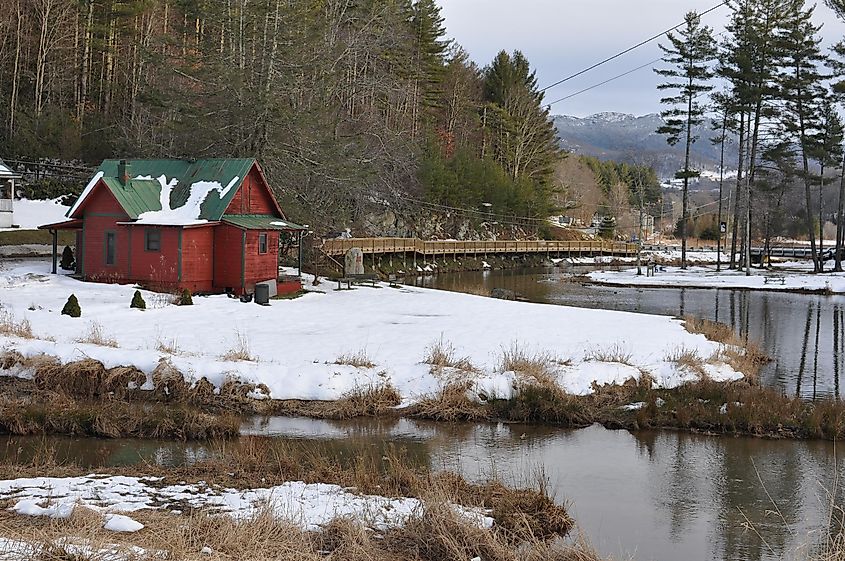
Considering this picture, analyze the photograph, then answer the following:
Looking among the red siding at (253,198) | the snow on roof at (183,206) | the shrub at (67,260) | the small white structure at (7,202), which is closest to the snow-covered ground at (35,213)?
the small white structure at (7,202)

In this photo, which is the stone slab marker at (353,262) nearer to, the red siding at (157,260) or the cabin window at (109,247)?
the red siding at (157,260)

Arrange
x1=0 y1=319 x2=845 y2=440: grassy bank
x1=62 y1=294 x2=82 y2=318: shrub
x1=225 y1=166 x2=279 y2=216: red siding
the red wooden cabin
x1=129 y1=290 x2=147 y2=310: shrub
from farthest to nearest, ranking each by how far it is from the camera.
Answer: x1=225 y1=166 x2=279 y2=216: red siding < the red wooden cabin < x1=129 y1=290 x2=147 y2=310: shrub < x1=62 y1=294 x2=82 y2=318: shrub < x1=0 y1=319 x2=845 y2=440: grassy bank

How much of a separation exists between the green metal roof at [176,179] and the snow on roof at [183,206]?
0.09 meters

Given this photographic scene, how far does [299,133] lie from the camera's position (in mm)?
32344

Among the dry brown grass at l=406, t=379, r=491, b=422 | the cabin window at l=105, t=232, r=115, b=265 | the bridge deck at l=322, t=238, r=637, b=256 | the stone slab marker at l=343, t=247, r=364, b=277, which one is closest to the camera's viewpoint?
the dry brown grass at l=406, t=379, r=491, b=422

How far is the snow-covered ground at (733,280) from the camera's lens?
39.8 meters

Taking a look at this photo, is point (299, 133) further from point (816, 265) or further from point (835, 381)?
point (816, 265)

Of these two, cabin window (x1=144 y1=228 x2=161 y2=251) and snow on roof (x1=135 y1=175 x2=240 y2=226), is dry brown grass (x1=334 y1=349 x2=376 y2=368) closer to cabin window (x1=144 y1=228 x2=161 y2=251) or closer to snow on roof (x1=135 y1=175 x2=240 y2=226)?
snow on roof (x1=135 y1=175 x2=240 y2=226)

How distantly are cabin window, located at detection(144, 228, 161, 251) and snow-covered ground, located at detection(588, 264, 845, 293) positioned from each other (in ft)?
81.7

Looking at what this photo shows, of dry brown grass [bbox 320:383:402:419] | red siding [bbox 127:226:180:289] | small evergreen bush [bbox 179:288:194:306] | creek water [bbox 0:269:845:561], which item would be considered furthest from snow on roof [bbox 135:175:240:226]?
creek water [bbox 0:269:845:561]

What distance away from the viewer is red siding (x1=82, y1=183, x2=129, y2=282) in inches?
1060

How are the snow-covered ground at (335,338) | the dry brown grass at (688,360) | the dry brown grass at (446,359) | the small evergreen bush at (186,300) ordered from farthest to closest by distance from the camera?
1. the small evergreen bush at (186,300)
2. the dry brown grass at (688,360)
3. the dry brown grass at (446,359)
4. the snow-covered ground at (335,338)

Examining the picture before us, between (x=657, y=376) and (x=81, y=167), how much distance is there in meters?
35.8

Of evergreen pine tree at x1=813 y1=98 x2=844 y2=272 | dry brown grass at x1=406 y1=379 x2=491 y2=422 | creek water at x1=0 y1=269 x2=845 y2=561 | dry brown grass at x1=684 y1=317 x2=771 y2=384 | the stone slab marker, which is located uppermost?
evergreen pine tree at x1=813 y1=98 x2=844 y2=272
